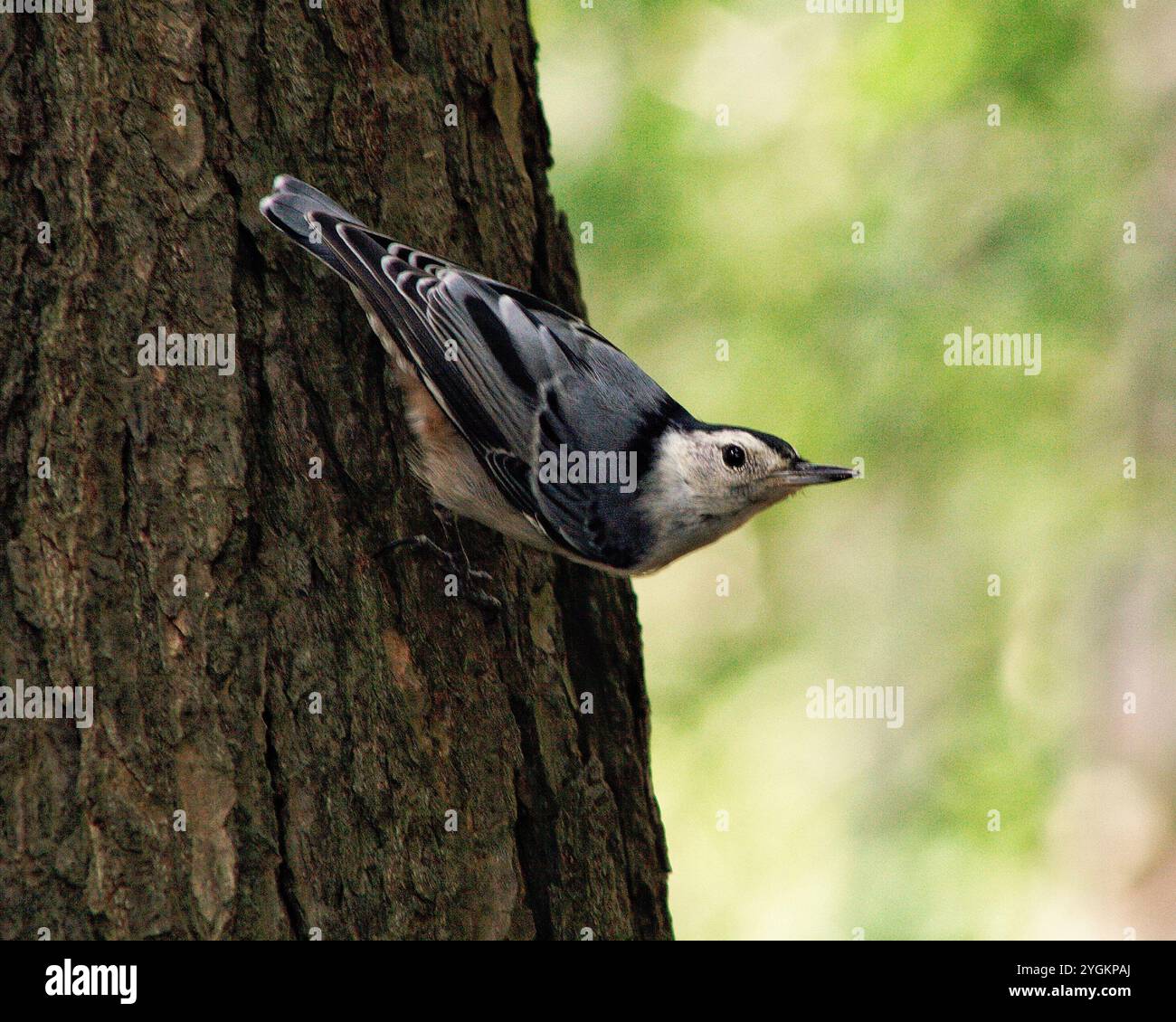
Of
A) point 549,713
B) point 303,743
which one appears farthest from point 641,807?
point 303,743

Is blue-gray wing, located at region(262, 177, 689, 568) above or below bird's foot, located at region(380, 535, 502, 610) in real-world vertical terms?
above

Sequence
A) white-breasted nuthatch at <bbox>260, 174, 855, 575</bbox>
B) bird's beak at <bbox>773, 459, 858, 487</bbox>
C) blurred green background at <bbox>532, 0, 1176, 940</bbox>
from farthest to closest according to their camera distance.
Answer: blurred green background at <bbox>532, 0, 1176, 940</bbox> < bird's beak at <bbox>773, 459, 858, 487</bbox> < white-breasted nuthatch at <bbox>260, 174, 855, 575</bbox>

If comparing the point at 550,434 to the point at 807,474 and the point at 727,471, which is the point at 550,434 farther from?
the point at 807,474

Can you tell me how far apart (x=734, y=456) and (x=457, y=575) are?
3.03ft

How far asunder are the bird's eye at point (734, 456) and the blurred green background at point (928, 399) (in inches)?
129

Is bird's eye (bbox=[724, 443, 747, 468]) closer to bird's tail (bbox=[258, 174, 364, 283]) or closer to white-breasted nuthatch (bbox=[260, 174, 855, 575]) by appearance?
white-breasted nuthatch (bbox=[260, 174, 855, 575])

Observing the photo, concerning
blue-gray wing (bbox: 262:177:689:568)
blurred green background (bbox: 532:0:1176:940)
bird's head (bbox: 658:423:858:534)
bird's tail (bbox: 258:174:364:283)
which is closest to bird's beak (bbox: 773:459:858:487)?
bird's head (bbox: 658:423:858:534)

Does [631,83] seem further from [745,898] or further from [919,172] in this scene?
[745,898]

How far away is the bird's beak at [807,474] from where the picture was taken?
3.03 metres

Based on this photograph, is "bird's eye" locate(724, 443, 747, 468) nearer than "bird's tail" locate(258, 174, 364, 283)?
No

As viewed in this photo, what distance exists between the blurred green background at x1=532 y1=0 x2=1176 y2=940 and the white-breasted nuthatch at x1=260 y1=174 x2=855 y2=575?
326cm

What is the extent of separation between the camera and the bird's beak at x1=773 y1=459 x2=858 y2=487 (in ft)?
9.95

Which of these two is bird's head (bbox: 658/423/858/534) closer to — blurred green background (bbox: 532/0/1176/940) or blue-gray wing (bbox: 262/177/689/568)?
blue-gray wing (bbox: 262/177/689/568)

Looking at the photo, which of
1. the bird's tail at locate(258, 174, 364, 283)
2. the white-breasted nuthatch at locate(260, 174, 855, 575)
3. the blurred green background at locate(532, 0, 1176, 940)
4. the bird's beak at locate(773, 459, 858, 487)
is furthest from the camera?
the blurred green background at locate(532, 0, 1176, 940)
